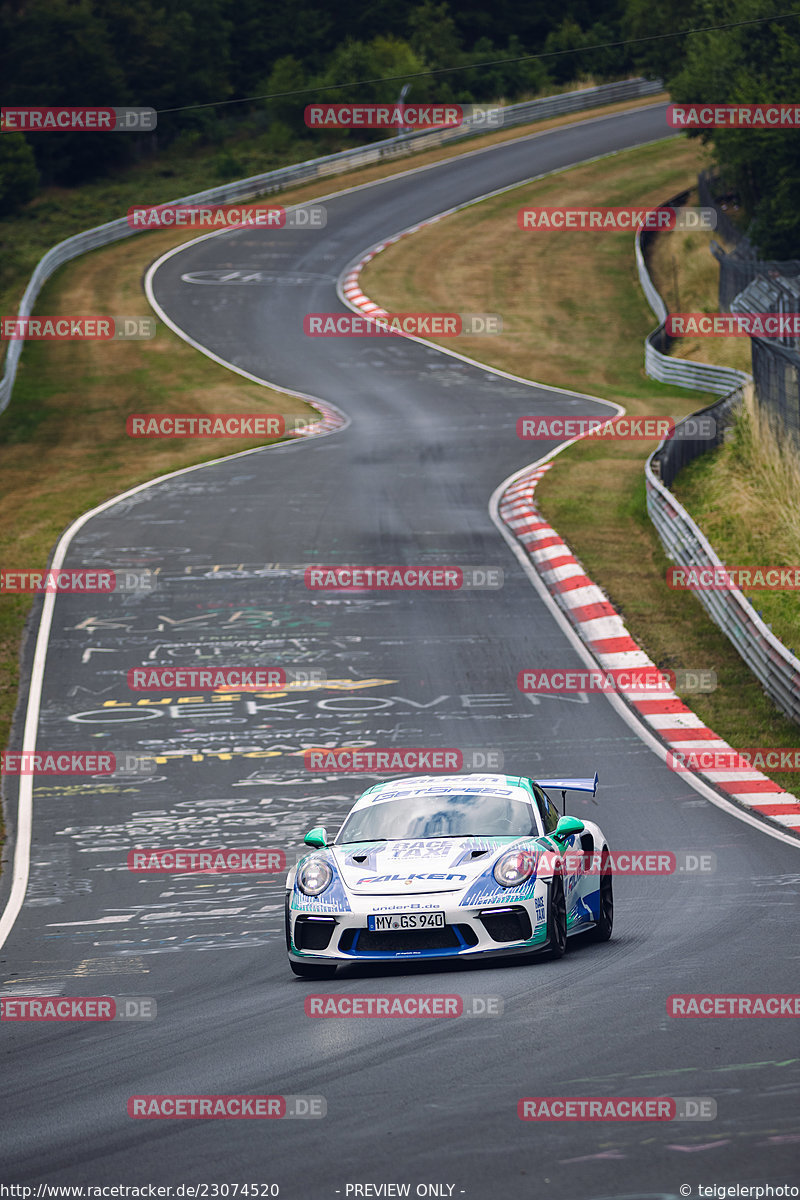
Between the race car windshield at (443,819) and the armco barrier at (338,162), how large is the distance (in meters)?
38.5

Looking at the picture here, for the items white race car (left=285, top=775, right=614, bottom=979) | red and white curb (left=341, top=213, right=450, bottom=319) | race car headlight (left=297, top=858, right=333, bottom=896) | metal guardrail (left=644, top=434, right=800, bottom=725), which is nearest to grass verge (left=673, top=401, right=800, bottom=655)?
metal guardrail (left=644, top=434, right=800, bottom=725)

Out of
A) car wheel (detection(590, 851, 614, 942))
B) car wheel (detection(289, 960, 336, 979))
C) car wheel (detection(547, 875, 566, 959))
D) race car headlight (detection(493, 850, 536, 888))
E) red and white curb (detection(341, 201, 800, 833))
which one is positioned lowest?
red and white curb (detection(341, 201, 800, 833))

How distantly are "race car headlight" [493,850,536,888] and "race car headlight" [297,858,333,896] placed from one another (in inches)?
46.4

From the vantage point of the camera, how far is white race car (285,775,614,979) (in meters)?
10.0

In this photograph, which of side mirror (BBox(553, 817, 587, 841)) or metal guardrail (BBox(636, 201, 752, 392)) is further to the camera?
metal guardrail (BBox(636, 201, 752, 392))

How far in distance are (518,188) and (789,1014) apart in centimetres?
6101

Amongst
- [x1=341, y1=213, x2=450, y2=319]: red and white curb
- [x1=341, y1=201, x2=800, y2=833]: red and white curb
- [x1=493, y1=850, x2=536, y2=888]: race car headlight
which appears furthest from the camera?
[x1=341, y1=213, x2=450, y2=319]: red and white curb

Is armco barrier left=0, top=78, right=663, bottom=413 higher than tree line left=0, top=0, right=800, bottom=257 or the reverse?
the reverse

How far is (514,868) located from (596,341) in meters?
41.0

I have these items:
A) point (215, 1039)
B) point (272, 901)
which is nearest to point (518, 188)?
point (272, 901)

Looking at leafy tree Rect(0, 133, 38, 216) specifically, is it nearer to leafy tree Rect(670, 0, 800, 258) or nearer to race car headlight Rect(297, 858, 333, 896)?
leafy tree Rect(670, 0, 800, 258)

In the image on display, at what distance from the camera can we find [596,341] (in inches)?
1950

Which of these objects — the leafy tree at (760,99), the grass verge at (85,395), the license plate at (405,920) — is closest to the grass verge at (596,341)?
the leafy tree at (760,99)

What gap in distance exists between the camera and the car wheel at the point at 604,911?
440 inches
